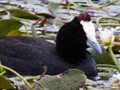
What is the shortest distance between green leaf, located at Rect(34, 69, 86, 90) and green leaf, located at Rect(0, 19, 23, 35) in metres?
1.96

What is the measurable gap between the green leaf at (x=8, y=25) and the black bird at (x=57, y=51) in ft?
0.67

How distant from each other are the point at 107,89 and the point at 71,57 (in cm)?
128

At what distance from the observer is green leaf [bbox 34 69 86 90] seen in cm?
500

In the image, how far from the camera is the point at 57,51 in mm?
6871

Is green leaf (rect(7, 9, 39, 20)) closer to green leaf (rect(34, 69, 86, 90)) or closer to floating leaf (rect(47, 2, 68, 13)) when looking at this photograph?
floating leaf (rect(47, 2, 68, 13))

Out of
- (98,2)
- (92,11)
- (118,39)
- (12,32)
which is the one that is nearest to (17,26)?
(12,32)

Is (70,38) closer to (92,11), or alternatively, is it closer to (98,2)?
(92,11)

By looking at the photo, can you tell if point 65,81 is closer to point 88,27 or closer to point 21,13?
point 88,27

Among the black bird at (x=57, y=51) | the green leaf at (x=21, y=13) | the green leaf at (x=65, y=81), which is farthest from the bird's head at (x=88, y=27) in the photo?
the green leaf at (x=65, y=81)

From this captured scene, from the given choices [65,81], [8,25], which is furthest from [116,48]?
[65,81]

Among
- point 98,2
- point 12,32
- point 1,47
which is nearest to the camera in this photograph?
point 1,47

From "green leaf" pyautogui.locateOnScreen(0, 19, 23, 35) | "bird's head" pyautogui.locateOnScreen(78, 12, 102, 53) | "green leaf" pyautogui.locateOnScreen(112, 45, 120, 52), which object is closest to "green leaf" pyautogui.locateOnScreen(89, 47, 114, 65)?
"bird's head" pyautogui.locateOnScreen(78, 12, 102, 53)

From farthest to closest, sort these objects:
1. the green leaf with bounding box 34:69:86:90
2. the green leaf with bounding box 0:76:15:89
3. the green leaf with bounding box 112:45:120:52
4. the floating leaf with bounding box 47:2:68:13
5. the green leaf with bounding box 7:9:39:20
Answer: the floating leaf with bounding box 47:2:68:13 → the green leaf with bounding box 7:9:39:20 → the green leaf with bounding box 112:45:120:52 → the green leaf with bounding box 34:69:86:90 → the green leaf with bounding box 0:76:15:89

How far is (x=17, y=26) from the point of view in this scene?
7070 millimetres
